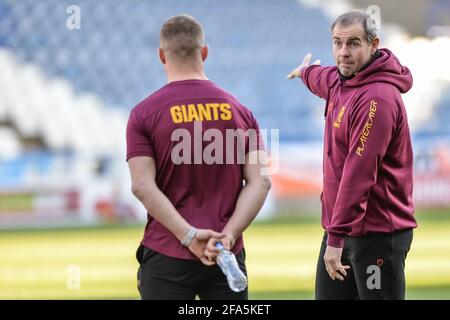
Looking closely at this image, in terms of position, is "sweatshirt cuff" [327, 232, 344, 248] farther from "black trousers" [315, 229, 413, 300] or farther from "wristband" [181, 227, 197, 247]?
"wristband" [181, 227, 197, 247]

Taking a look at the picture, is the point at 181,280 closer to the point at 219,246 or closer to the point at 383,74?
the point at 219,246

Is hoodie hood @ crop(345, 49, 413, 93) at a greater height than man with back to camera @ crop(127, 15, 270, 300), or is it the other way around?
hoodie hood @ crop(345, 49, 413, 93)

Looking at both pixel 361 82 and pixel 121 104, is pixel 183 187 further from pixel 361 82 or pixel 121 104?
pixel 121 104

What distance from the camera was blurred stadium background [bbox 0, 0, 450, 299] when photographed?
8.62 metres

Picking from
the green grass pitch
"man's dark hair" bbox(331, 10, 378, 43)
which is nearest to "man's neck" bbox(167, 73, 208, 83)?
"man's dark hair" bbox(331, 10, 378, 43)

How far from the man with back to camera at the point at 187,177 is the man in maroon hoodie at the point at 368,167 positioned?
1.26 ft

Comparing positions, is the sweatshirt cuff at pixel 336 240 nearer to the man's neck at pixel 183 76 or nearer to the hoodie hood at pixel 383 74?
the hoodie hood at pixel 383 74

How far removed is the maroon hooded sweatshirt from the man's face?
4cm

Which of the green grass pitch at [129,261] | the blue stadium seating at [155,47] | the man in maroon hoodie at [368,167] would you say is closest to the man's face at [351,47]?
the man in maroon hoodie at [368,167]

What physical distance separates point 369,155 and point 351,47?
0.43 m

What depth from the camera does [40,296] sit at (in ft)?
20.9

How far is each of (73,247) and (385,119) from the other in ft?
18.2

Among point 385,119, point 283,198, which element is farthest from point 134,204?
point 385,119

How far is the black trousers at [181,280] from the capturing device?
266cm
